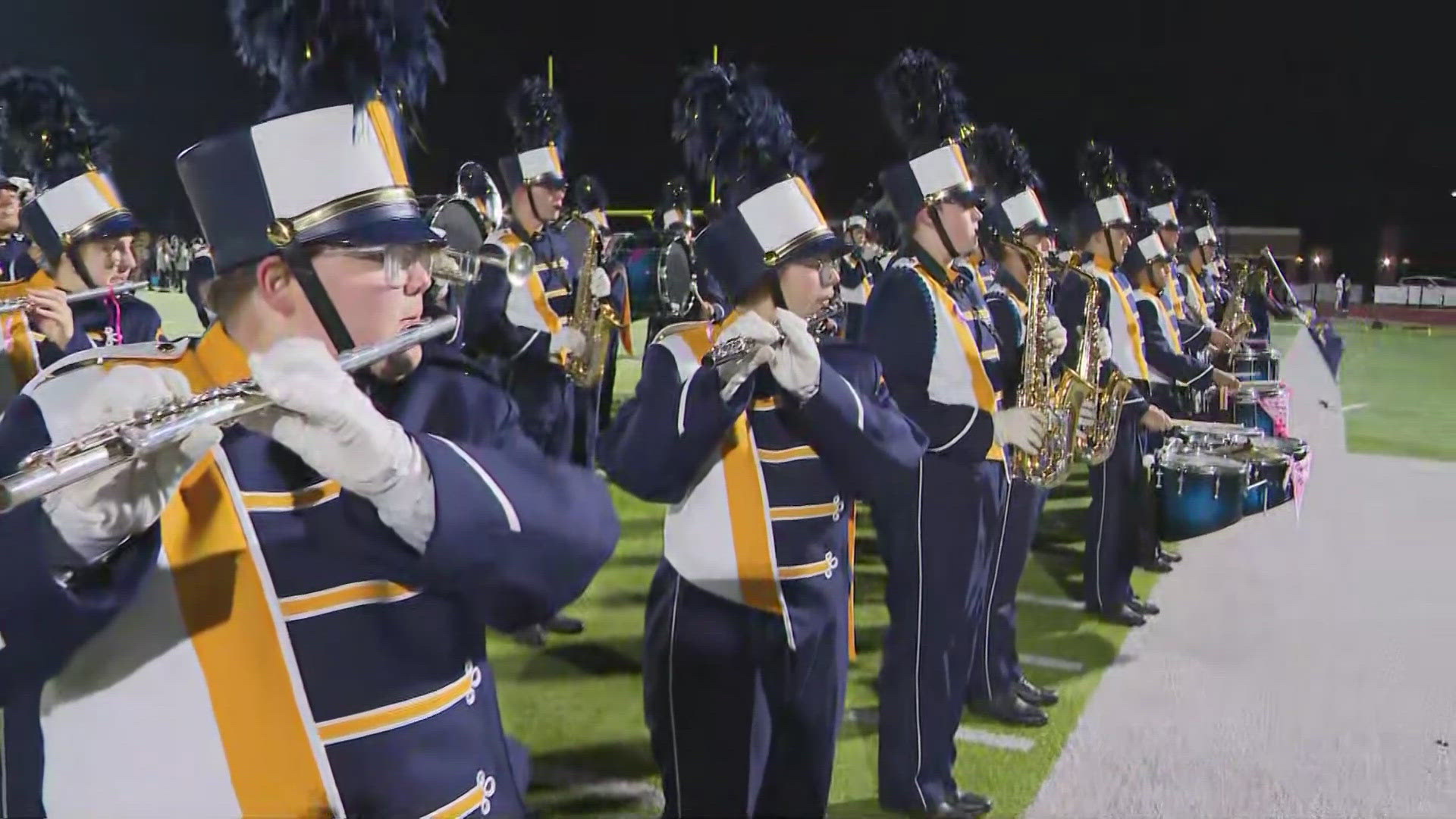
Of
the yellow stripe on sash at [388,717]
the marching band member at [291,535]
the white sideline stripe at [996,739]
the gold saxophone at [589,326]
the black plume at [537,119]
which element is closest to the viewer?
the marching band member at [291,535]

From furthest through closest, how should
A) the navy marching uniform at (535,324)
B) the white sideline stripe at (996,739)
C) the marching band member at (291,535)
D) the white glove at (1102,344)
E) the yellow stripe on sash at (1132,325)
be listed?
the yellow stripe on sash at (1132,325)
the navy marching uniform at (535,324)
the white glove at (1102,344)
the white sideline stripe at (996,739)
the marching band member at (291,535)

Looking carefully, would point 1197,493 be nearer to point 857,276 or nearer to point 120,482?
point 120,482

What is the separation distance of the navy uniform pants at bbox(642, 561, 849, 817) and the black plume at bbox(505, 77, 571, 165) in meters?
4.60

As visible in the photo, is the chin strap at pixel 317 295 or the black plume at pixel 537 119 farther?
the black plume at pixel 537 119

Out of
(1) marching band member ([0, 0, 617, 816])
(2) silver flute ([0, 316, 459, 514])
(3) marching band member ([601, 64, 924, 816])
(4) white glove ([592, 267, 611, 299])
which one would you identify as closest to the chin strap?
(1) marching band member ([0, 0, 617, 816])

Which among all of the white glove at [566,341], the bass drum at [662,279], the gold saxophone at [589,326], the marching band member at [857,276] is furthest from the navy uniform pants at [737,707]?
the marching band member at [857,276]

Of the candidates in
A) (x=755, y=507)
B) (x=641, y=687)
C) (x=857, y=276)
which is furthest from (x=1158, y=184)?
(x=755, y=507)

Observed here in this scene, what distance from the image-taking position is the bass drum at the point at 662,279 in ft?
24.1

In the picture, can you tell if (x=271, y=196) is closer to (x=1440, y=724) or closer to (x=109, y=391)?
(x=109, y=391)

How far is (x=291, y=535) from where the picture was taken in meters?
1.40

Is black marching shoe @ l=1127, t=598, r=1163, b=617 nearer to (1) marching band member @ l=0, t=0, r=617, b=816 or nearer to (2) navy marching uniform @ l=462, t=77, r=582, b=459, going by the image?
(2) navy marching uniform @ l=462, t=77, r=582, b=459

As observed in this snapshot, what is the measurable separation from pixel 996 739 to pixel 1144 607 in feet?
6.20

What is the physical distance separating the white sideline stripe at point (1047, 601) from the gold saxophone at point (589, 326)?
2.50 meters

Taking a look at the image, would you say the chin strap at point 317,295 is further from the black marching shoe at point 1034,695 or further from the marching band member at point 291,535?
the black marching shoe at point 1034,695
